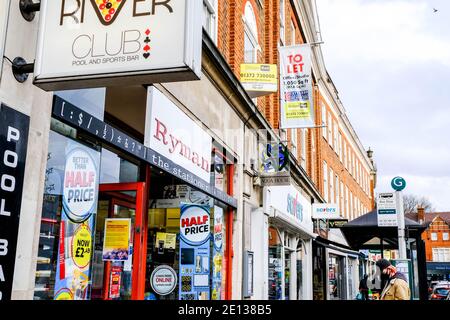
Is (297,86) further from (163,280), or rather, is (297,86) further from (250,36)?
(163,280)

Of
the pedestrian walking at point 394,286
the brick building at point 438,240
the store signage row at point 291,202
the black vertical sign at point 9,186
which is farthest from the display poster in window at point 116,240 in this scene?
the brick building at point 438,240

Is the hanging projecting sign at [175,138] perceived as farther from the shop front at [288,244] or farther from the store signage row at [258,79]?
the shop front at [288,244]

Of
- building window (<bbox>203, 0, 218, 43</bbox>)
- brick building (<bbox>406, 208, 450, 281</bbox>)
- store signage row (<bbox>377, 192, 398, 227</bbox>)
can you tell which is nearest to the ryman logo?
store signage row (<bbox>377, 192, 398, 227</bbox>)

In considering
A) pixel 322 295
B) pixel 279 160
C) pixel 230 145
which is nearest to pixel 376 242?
pixel 322 295

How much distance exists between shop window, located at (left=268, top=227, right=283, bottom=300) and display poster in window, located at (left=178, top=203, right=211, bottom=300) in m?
4.96

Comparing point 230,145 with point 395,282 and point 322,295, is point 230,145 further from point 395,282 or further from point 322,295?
point 322,295

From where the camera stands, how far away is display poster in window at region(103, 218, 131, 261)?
6512 millimetres

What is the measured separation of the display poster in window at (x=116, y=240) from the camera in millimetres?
6512

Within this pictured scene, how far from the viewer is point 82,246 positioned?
5.48 meters

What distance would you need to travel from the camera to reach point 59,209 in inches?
203

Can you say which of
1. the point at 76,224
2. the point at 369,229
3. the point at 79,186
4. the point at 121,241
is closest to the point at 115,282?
the point at 121,241

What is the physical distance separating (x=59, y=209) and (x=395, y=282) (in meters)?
5.33

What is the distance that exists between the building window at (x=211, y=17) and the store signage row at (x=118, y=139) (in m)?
3.15

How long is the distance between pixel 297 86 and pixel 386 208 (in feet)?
12.5
